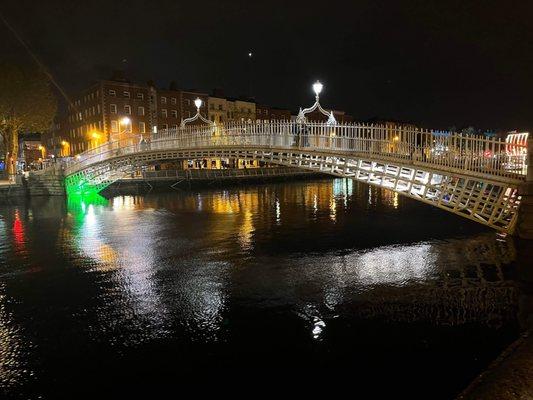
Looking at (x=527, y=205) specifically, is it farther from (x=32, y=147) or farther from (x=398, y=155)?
(x=32, y=147)

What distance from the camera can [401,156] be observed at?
710 inches

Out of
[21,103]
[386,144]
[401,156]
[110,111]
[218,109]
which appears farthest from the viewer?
[218,109]

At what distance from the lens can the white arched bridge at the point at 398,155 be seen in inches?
634

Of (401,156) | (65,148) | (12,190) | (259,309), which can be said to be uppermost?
(65,148)

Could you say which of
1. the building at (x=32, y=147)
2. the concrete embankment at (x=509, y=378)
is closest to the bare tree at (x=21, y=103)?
the building at (x=32, y=147)

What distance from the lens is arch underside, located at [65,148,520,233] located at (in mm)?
16734

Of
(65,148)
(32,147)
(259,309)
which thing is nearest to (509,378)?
(259,309)

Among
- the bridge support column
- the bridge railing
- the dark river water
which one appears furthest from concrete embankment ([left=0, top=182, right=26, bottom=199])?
the bridge support column

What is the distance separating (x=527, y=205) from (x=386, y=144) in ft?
19.4

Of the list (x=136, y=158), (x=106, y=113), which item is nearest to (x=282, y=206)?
(x=136, y=158)

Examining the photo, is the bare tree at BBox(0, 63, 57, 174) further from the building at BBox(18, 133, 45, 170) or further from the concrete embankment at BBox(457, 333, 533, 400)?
the concrete embankment at BBox(457, 333, 533, 400)

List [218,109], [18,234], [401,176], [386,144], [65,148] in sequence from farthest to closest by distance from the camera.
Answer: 1. [65,148]
2. [218,109]
3. [18,234]
4. [401,176]
5. [386,144]

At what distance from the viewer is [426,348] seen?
8.46 meters

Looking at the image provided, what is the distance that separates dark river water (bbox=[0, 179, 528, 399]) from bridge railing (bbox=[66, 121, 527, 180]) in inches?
133
